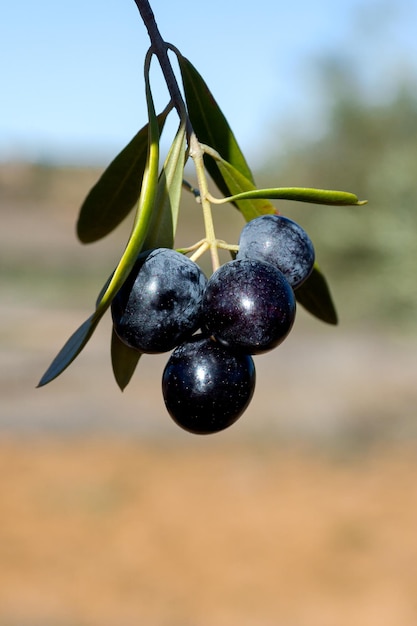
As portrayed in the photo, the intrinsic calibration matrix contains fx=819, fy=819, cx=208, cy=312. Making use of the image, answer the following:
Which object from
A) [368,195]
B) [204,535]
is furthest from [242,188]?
[368,195]

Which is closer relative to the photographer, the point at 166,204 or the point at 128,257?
the point at 128,257

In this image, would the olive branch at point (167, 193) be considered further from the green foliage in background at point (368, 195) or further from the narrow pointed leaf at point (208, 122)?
the green foliage in background at point (368, 195)

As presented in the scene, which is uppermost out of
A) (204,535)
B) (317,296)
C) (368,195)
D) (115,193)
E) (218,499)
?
(115,193)

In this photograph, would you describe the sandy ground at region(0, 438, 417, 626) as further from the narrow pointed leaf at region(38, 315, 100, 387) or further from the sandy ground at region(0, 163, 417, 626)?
the narrow pointed leaf at region(38, 315, 100, 387)

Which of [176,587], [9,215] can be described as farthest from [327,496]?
[9,215]

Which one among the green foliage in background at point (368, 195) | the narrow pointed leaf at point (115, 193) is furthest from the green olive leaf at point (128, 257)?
the green foliage in background at point (368, 195)

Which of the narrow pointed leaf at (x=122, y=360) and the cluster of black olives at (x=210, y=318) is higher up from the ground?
the cluster of black olives at (x=210, y=318)

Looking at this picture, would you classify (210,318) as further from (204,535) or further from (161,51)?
(204,535)
